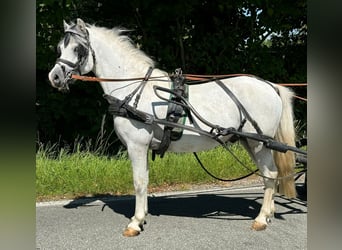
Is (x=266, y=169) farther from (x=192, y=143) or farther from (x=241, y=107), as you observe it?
(x=192, y=143)

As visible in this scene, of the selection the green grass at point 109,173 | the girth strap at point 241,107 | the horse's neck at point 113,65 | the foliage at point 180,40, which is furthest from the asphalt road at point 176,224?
the foliage at point 180,40

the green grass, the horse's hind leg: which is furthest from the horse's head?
the green grass

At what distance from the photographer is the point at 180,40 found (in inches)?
401

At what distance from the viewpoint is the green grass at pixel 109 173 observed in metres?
5.96

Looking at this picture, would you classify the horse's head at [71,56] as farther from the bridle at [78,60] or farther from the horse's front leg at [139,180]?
the horse's front leg at [139,180]

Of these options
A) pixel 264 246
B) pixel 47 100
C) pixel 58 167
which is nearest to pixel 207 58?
pixel 47 100

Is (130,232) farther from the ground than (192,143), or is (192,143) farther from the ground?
(192,143)

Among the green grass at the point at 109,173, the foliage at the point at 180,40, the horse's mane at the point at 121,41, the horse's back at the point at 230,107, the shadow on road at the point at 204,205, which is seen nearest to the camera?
the horse's back at the point at 230,107

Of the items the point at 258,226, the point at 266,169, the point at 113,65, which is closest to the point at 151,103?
the point at 113,65

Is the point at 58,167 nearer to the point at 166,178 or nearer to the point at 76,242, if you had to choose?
the point at 166,178

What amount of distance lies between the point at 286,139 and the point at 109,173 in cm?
281

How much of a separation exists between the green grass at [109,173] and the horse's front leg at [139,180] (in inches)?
72.1

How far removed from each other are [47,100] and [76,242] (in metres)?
5.78
